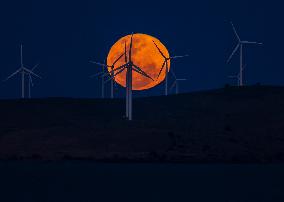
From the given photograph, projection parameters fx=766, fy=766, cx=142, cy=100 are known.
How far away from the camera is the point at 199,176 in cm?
6900

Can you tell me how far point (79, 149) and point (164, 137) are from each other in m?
11.7

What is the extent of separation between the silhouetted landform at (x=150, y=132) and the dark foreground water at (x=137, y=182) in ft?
29.2

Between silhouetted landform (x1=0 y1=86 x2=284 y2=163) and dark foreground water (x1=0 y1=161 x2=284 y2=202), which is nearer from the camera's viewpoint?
dark foreground water (x1=0 y1=161 x2=284 y2=202)

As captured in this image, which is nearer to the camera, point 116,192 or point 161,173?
point 116,192

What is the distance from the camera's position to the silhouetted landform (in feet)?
304

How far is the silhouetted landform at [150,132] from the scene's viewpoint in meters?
A: 92.8

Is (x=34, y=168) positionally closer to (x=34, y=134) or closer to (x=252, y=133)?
(x=34, y=134)

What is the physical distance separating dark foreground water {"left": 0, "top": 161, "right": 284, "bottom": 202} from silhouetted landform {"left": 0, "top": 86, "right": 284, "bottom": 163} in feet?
29.2

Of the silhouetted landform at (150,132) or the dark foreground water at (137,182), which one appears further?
the silhouetted landform at (150,132)

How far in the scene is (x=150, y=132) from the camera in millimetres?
103250

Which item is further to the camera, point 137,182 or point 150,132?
A: point 150,132

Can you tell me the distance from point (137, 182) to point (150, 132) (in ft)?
132

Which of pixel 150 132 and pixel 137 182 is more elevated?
pixel 150 132

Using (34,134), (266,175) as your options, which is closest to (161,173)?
(266,175)
